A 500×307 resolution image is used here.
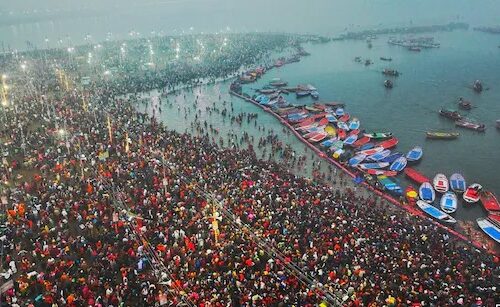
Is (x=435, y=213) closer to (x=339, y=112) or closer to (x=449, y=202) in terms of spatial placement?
(x=449, y=202)

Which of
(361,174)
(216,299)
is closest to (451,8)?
(361,174)

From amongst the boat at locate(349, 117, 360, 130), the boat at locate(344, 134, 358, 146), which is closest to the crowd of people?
the boat at locate(344, 134, 358, 146)

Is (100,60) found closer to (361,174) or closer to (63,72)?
(63,72)

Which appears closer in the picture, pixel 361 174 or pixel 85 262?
pixel 85 262

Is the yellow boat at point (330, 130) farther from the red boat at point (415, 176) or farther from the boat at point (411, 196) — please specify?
the boat at point (411, 196)

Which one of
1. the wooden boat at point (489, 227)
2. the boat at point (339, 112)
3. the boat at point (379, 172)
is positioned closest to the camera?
the wooden boat at point (489, 227)

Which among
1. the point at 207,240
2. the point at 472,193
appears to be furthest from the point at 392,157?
the point at 207,240

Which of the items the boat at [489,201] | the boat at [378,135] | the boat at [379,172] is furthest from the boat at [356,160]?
the boat at [489,201]
